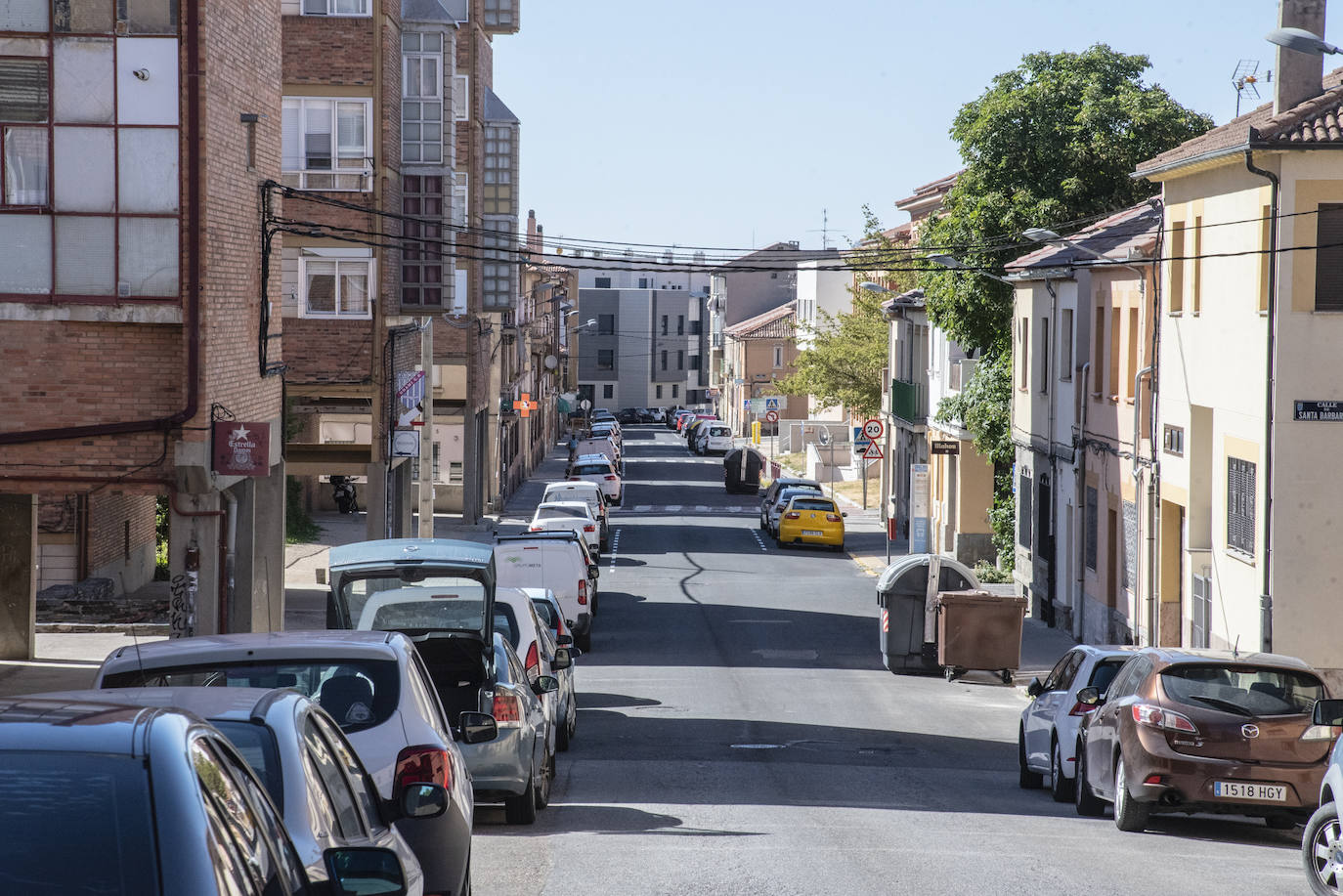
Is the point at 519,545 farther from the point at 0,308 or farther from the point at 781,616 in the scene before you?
the point at 0,308

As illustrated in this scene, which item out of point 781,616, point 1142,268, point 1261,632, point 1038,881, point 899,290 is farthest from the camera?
point 899,290

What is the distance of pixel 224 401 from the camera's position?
19016mm

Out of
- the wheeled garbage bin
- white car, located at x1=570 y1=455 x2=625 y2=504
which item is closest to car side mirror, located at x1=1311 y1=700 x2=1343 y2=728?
the wheeled garbage bin

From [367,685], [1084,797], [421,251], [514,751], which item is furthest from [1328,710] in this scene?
[421,251]

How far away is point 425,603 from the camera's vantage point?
42.9ft

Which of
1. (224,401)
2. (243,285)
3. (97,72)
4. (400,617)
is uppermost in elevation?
(97,72)

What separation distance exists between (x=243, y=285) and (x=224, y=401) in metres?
1.67

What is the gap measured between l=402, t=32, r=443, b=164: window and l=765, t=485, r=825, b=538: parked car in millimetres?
15888

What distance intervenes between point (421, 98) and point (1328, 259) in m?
19.6

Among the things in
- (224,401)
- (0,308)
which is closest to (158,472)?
(224,401)

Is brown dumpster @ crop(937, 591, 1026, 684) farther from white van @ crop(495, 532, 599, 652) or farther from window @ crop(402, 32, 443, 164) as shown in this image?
window @ crop(402, 32, 443, 164)

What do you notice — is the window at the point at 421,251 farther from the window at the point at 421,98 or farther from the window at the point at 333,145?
the window at the point at 333,145

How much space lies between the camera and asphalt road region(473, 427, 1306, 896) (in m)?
10.0

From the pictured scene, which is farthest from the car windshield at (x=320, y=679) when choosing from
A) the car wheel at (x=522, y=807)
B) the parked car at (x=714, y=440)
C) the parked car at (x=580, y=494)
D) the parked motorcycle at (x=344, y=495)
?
the parked car at (x=714, y=440)
